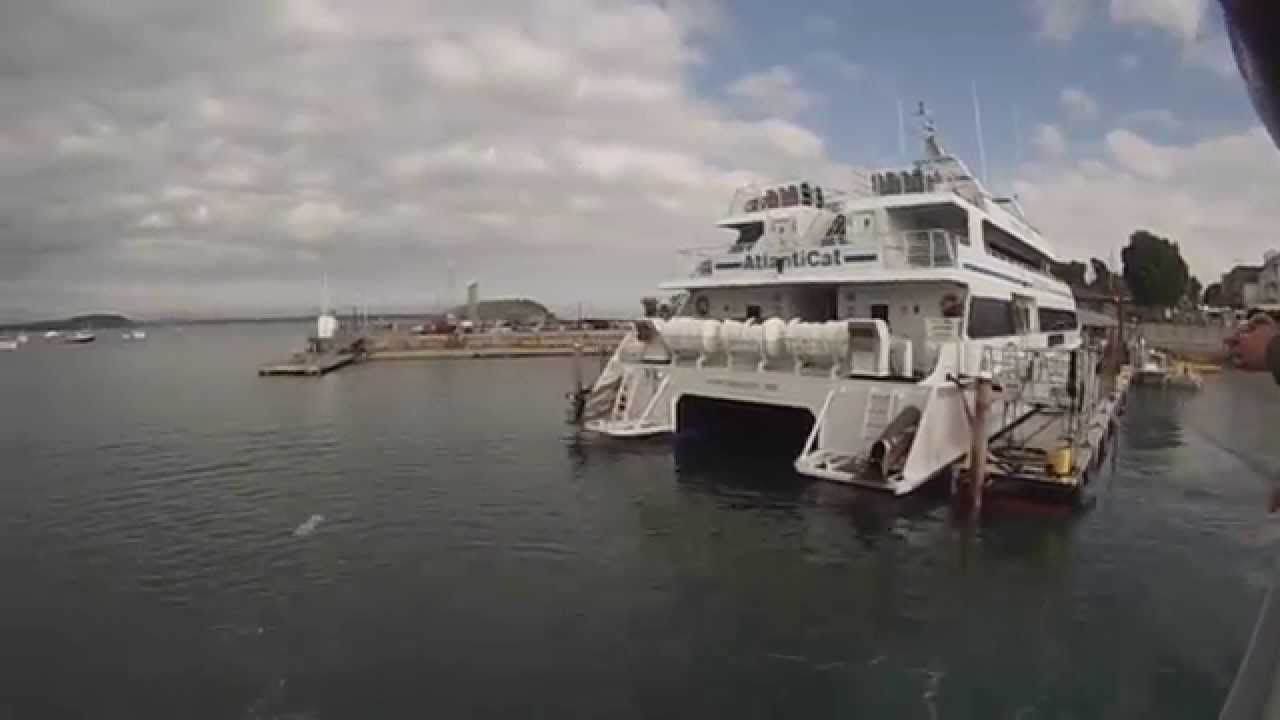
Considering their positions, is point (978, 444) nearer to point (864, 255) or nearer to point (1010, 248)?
point (864, 255)

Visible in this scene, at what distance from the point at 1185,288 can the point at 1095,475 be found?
75.3 metres

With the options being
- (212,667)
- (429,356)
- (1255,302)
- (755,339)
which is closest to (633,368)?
(755,339)

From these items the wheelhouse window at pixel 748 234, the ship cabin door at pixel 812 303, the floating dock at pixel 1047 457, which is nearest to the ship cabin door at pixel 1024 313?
the floating dock at pixel 1047 457

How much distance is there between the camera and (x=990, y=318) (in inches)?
923

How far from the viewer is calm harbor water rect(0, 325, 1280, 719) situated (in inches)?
378

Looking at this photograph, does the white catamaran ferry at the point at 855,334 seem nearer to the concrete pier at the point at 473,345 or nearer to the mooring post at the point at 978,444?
the mooring post at the point at 978,444

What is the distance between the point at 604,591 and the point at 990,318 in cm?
Result: 1601

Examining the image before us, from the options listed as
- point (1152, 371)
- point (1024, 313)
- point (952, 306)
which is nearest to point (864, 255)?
point (952, 306)

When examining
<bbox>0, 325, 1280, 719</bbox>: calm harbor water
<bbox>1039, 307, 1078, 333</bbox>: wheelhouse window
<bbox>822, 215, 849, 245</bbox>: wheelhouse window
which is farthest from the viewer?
<bbox>1039, 307, 1078, 333</bbox>: wheelhouse window

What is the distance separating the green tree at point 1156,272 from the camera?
3051 inches

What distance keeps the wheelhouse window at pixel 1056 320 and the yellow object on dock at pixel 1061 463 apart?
54.1 feet

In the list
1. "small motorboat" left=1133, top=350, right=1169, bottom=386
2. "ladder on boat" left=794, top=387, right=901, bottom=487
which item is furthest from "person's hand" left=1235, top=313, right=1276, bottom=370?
"small motorboat" left=1133, top=350, right=1169, bottom=386

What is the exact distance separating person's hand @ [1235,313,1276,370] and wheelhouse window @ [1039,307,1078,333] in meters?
32.9

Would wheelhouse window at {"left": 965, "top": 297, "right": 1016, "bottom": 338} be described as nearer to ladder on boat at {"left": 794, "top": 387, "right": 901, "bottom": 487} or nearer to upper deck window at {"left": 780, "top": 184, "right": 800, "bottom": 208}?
ladder on boat at {"left": 794, "top": 387, "right": 901, "bottom": 487}
